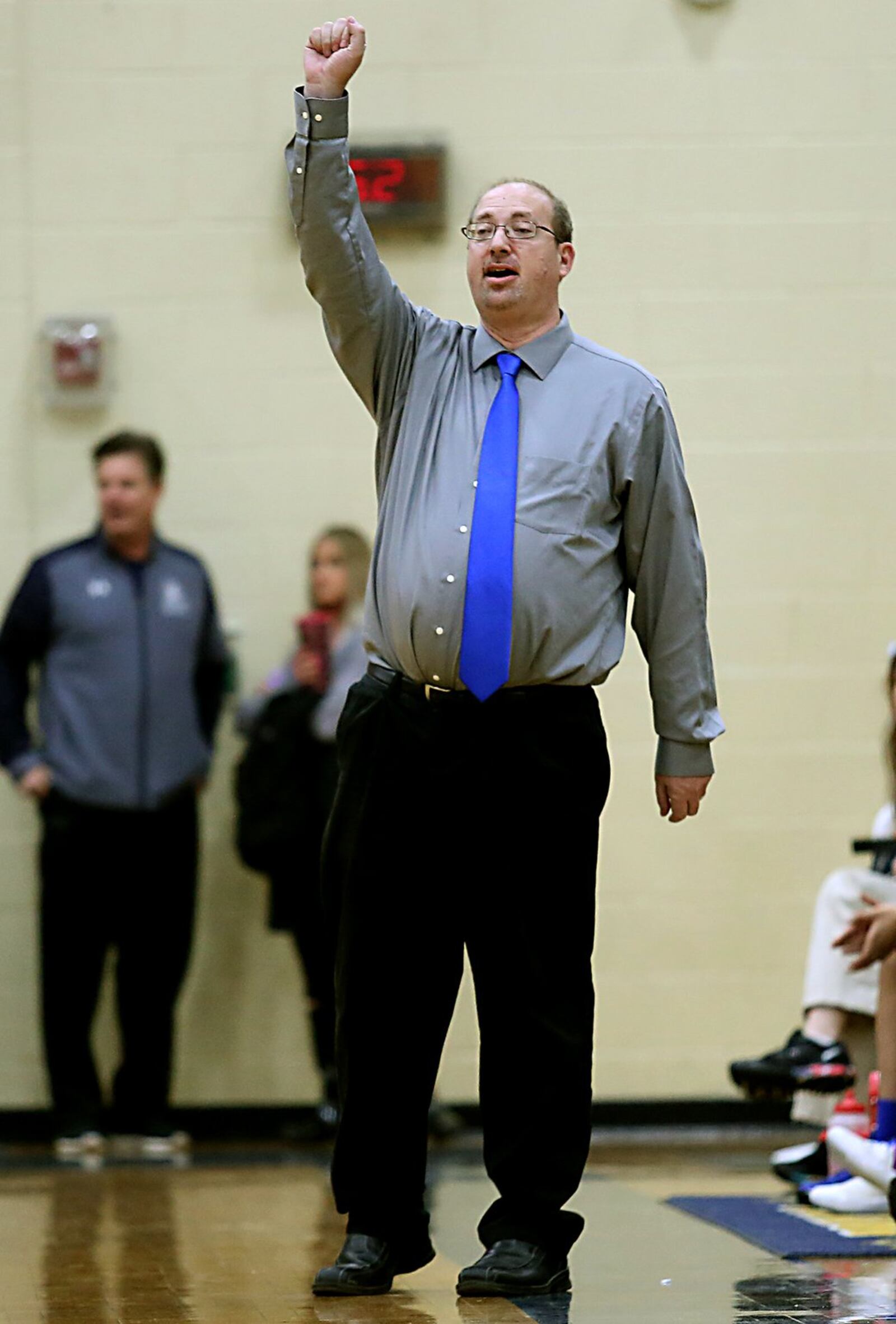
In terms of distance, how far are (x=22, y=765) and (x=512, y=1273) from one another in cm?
261

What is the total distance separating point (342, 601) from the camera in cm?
525

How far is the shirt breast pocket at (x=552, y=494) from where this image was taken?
2.93 metres

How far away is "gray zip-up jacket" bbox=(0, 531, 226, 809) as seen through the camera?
515 centimetres

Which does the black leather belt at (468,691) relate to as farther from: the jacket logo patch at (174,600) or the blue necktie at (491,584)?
the jacket logo patch at (174,600)

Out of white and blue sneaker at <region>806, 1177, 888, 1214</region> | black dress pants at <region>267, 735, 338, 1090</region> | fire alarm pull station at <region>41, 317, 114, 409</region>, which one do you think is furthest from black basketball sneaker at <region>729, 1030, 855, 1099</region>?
fire alarm pull station at <region>41, 317, 114, 409</region>

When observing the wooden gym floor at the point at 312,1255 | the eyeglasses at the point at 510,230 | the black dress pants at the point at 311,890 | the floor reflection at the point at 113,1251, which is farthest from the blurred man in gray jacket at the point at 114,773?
the eyeglasses at the point at 510,230

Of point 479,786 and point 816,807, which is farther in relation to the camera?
point 816,807

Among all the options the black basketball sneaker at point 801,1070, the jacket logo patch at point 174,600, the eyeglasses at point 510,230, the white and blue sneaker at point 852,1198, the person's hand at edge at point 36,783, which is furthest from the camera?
the jacket logo patch at point 174,600

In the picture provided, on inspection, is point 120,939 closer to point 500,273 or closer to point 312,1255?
point 312,1255

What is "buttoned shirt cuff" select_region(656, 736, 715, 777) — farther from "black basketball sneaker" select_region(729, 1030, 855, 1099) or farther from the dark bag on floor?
the dark bag on floor

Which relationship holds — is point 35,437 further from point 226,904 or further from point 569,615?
point 569,615

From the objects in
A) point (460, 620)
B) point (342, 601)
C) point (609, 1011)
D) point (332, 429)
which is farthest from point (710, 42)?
point (460, 620)

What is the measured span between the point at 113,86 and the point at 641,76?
1.40 m

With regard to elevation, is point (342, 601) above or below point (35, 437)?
below
